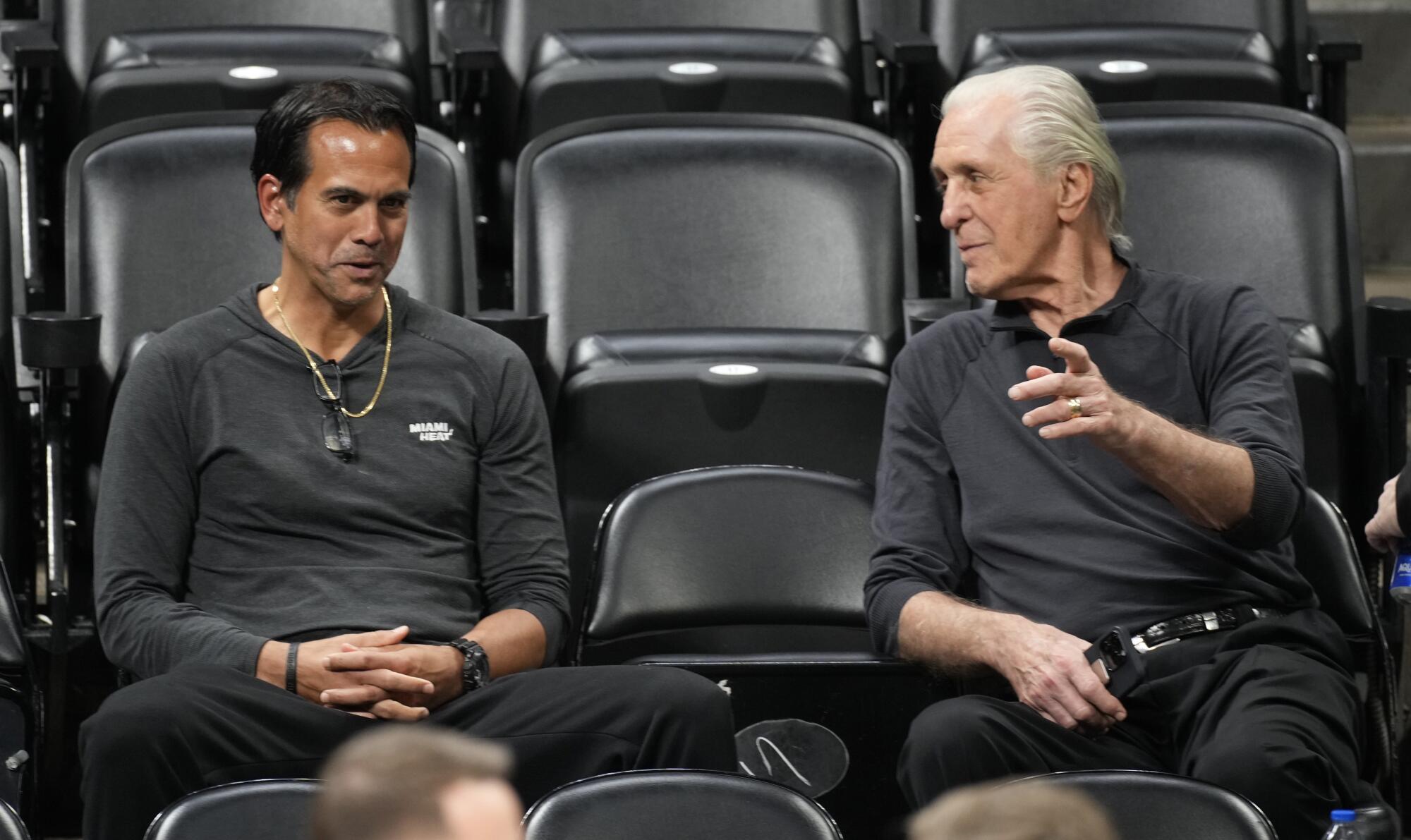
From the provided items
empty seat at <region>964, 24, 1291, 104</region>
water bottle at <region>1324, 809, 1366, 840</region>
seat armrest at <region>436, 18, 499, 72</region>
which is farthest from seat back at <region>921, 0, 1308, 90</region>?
water bottle at <region>1324, 809, 1366, 840</region>

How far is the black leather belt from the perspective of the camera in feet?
6.28

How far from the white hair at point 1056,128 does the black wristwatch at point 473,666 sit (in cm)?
79

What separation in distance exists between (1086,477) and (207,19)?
172cm

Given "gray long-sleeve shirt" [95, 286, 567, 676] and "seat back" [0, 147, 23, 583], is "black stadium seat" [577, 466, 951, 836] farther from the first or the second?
"seat back" [0, 147, 23, 583]

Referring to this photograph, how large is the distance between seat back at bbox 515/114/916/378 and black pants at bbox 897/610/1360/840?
853 mm

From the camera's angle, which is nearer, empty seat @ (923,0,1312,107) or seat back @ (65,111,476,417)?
seat back @ (65,111,476,417)

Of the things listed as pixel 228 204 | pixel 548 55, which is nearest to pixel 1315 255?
pixel 548 55

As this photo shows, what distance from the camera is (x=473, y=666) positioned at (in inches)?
74.2

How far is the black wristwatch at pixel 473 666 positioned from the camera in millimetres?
1880

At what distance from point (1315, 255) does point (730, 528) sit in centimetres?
101

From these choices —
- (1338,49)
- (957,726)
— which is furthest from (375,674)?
(1338,49)

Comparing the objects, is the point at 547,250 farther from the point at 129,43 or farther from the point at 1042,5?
the point at 1042,5

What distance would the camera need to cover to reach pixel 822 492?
215cm

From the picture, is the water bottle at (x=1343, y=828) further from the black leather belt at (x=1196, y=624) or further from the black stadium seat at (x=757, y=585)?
the black stadium seat at (x=757, y=585)
